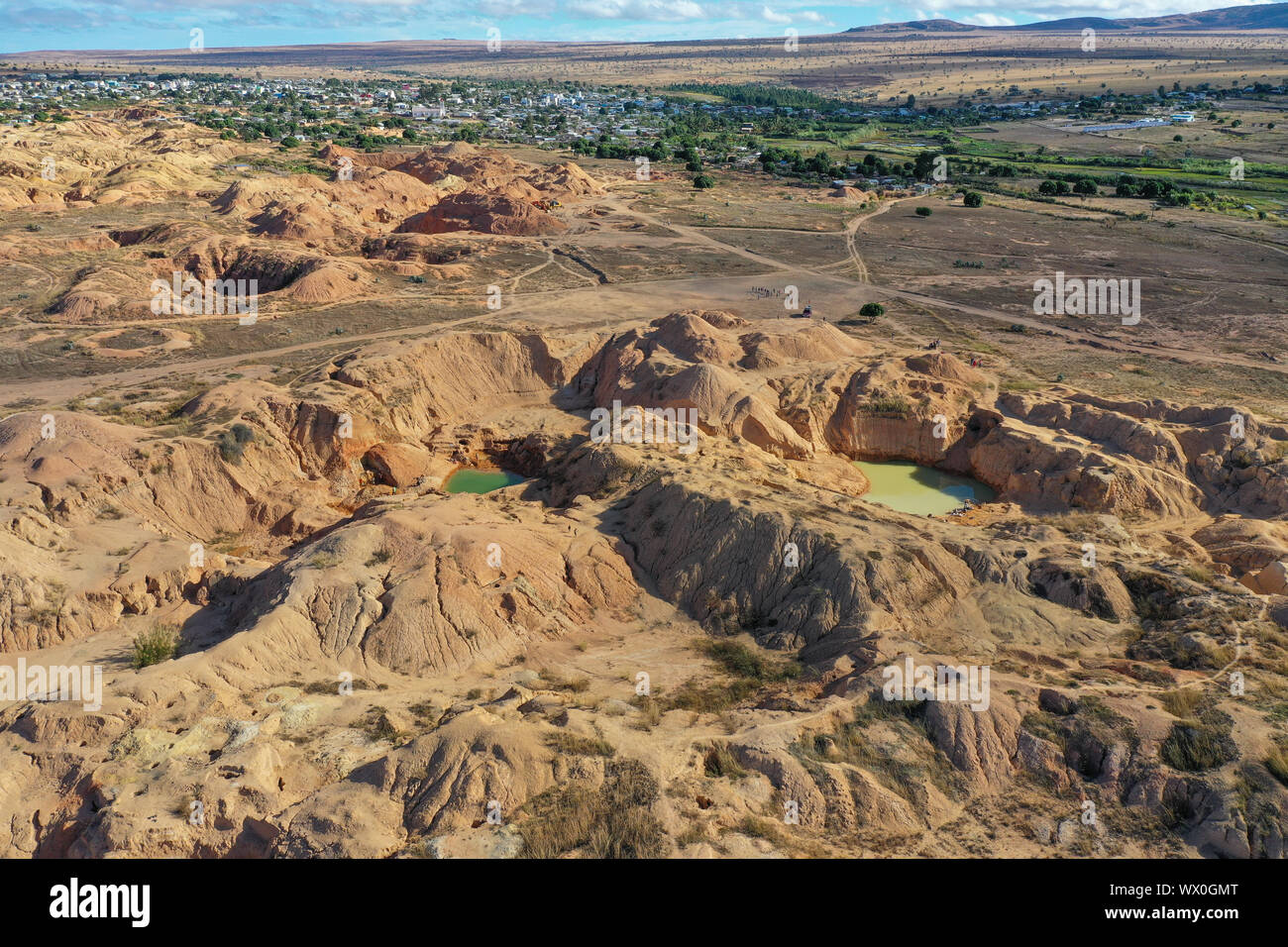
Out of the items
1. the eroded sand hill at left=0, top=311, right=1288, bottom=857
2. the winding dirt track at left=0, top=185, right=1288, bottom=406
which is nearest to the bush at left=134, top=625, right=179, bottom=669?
the eroded sand hill at left=0, top=311, right=1288, bottom=857

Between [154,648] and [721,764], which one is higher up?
[154,648]

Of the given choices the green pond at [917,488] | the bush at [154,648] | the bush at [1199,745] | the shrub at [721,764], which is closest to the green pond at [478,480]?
the bush at [154,648]

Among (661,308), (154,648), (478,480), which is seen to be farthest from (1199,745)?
(661,308)

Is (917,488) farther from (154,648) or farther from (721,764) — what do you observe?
(154,648)

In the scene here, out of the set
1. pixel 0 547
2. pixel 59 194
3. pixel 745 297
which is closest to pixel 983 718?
pixel 0 547

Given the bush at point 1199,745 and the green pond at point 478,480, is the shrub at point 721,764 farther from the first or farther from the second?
the green pond at point 478,480
